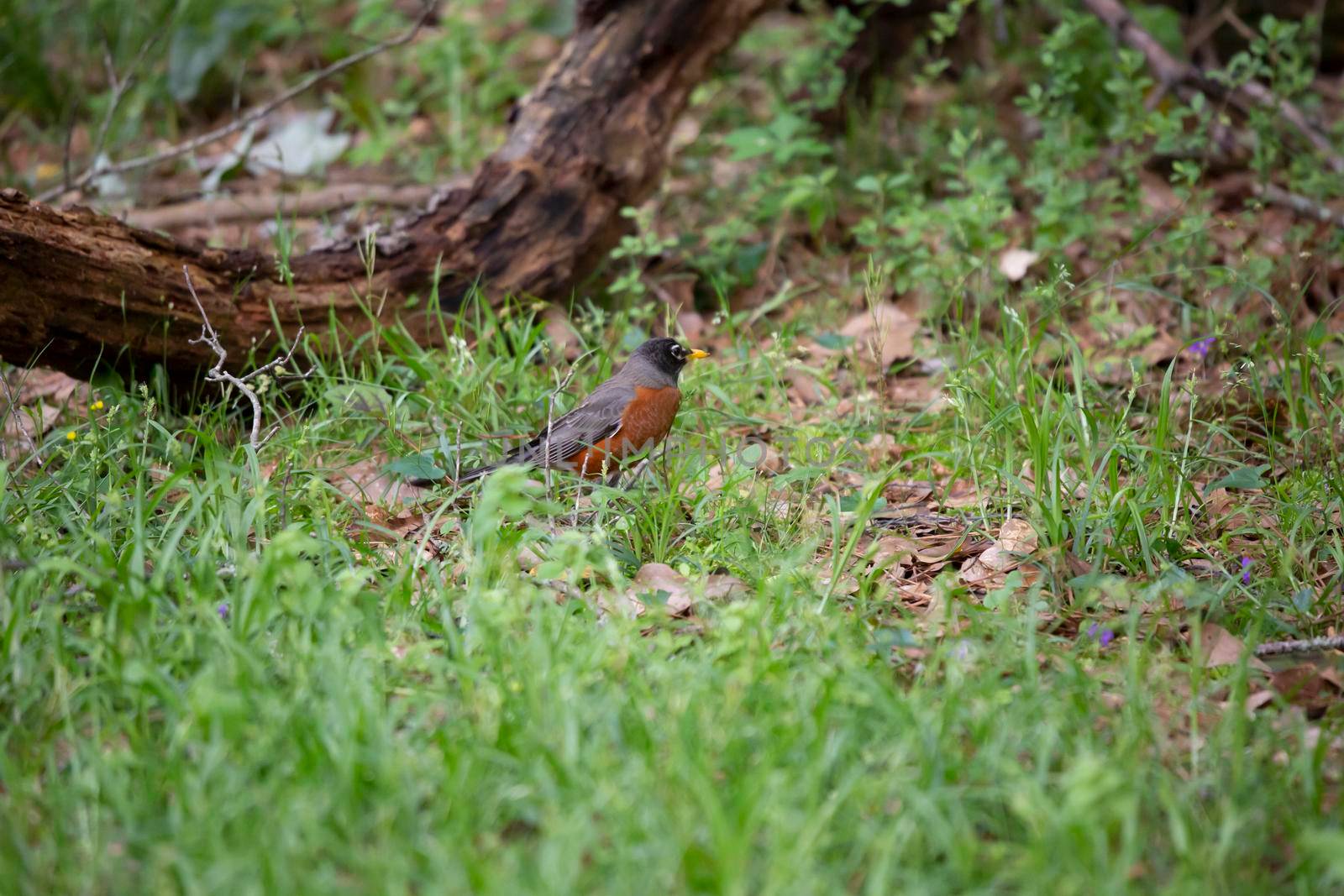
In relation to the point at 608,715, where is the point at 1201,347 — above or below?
below

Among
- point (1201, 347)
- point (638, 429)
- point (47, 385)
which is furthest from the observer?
point (47, 385)

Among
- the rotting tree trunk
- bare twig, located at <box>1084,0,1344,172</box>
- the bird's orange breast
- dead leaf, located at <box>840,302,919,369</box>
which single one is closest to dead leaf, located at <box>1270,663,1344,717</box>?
the bird's orange breast

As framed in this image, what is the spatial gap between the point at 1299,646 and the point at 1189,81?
164 inches

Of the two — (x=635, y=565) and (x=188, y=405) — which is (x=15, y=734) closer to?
(x=635, y=565)

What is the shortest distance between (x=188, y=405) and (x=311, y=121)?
356 cm

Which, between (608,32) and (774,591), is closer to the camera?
(774,591)

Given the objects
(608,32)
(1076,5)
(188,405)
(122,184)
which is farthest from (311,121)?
(1076,5)

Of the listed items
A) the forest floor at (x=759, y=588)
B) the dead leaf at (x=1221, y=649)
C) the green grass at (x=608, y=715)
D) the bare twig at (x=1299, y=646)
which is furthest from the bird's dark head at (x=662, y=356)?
the bare twig at (x=1299, y=646)

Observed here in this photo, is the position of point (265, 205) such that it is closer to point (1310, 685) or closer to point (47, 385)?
point (47, 385)

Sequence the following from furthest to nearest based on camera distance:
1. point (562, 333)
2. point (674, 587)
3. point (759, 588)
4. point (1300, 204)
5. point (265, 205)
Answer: point (265, 205)
point (1300, 204)
point (562, 333)
point (674, 587)
point (759, 588)

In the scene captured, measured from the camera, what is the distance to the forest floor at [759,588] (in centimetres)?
221

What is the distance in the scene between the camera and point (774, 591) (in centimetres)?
316

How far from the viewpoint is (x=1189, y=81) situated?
243 inches

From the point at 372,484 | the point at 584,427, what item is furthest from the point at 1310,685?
the point at 372,484
